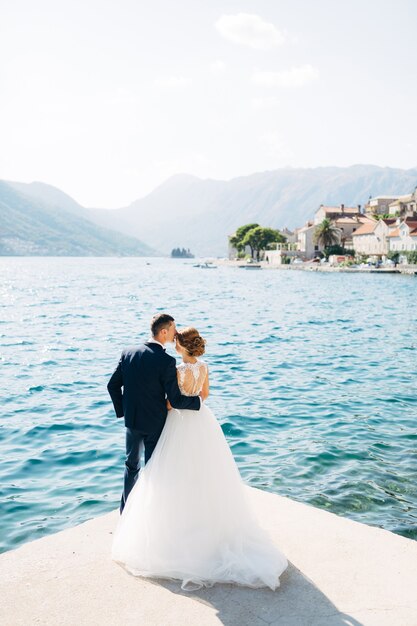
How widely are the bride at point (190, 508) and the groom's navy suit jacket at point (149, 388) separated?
118mm

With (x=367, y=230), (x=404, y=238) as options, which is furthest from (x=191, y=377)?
(x=367, y=230)

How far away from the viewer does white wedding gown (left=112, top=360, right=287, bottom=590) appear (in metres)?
5.71

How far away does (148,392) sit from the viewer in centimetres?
605

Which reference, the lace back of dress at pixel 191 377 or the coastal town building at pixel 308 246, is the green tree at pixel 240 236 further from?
the lace back of dress at pixel 191 377

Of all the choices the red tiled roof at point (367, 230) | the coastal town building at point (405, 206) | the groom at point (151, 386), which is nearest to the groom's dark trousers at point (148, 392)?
the groom at point (151, 386)

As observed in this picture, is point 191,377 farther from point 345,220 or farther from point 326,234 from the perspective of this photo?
point 345,220

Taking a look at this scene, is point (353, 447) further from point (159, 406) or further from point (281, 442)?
point (159, 406)

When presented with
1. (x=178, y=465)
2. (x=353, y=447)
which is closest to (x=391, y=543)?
(x=178, y=465)

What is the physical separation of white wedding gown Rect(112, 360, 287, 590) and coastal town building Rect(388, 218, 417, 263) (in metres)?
107

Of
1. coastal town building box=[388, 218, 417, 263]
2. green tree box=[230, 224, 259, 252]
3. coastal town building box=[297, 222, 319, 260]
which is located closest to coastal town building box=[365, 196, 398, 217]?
coastal town building box=[297, 222, 319, 260]

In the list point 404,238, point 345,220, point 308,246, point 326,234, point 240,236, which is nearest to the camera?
point 404,238

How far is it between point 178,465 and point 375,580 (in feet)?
7.21

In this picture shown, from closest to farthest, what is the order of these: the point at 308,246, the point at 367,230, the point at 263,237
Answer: the point at 367,230, the point at 308,246, the point at 263,237

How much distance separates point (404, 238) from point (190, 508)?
111643 millimetres
